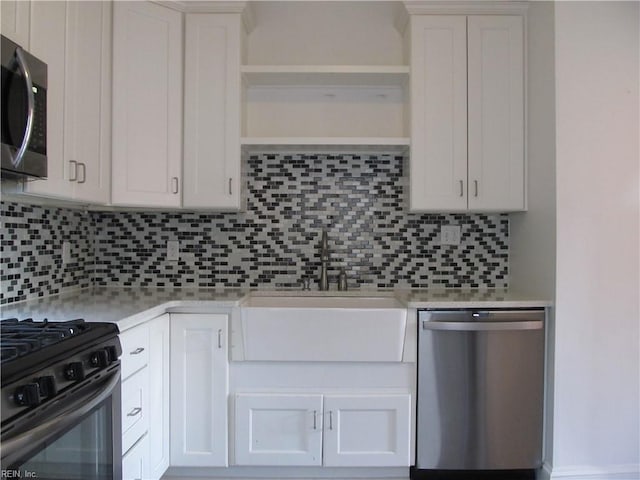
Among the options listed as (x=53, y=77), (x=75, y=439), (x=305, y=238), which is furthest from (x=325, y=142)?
(x=75, y=439)

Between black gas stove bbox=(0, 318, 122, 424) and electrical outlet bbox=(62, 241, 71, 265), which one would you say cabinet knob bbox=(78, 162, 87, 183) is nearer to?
electrical outlet bbox=(62, 241, 71, 265)

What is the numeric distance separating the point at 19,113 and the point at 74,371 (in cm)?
81

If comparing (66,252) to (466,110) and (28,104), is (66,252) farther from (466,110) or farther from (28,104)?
(466,110)

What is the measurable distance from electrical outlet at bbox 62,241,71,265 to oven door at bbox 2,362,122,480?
3.77 feet

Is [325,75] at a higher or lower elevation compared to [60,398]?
higher

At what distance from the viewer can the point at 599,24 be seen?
2.08m

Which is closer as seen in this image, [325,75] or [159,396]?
[159,396]

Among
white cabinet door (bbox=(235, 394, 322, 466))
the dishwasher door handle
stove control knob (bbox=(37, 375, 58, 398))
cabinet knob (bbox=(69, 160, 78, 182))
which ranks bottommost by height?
white cabinet door (bbox=(235, 394, 322, 466))

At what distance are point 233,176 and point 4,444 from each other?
1599mm

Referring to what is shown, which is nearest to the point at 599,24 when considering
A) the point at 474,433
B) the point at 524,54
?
the point at 524,54

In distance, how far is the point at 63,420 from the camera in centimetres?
115

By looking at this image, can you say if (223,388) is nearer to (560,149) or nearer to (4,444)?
(4,444)

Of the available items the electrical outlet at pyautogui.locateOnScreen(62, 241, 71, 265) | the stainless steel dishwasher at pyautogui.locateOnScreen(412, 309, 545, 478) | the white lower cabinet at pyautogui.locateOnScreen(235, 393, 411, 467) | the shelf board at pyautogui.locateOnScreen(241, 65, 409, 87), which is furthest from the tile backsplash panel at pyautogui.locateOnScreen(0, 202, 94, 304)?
the stainless steel dishwasher at pyautogui.locateOnScreen(412, 309, 545, 478)

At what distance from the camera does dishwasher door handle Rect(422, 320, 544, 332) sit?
2076mm
